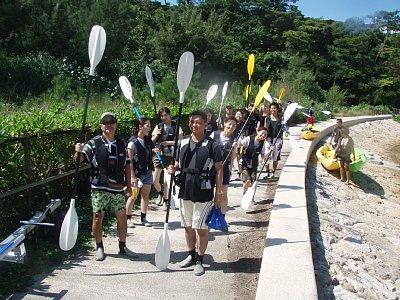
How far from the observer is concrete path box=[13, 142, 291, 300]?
3828mm

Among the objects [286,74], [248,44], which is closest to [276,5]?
[248,44]

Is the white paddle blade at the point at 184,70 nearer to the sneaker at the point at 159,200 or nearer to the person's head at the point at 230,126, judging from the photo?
the person's head at the point at 230,126

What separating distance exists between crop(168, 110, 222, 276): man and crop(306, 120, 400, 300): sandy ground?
1.47 meters

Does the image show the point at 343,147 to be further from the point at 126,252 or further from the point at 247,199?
the point at 126,252

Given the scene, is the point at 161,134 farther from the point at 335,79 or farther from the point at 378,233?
the point at 335,79

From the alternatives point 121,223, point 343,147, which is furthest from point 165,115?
point 343,147

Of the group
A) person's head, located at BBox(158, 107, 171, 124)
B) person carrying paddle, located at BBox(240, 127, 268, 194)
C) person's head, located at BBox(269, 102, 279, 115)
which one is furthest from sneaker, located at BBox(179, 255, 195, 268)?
person's head, located at BBox(269, 102, 279, 115)

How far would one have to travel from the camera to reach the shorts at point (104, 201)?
4.39m

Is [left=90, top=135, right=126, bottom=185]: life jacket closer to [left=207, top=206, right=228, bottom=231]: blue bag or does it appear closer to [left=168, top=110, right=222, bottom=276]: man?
[left=168, top=110, right=222, bottom=276]: man

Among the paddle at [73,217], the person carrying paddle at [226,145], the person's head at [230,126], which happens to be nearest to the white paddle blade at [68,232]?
the paddle at [73,217]

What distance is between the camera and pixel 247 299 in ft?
12.8

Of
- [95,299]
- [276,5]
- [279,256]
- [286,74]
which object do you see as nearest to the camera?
[95,299]

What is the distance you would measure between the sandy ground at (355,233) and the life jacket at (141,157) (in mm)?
2492

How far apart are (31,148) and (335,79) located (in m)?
53.4
